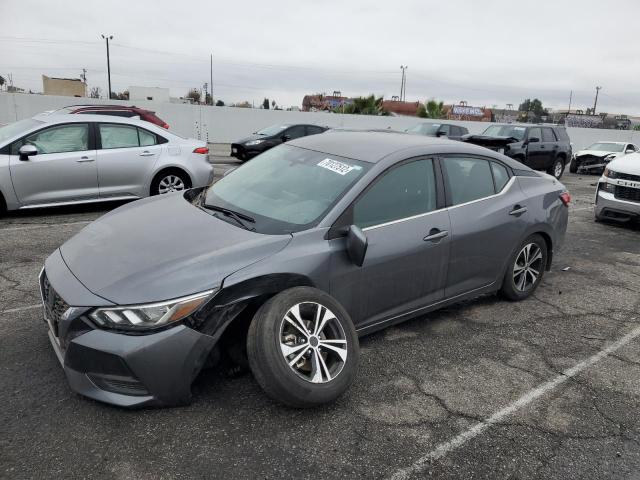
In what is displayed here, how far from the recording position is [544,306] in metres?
4.95

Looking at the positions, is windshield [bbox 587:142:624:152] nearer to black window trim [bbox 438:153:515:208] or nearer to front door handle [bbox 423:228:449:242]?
black window trim [bbox 438:153:515:208]

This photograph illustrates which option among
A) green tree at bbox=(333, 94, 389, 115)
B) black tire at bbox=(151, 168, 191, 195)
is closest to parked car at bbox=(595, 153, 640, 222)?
black tire at bbox=(151, 168, 191, 195)

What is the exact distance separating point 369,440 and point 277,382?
590mm

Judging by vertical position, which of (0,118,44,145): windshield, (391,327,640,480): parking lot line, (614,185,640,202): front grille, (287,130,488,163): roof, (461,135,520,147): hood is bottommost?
(391,327,640,480): parking lot line

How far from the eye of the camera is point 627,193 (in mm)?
8414

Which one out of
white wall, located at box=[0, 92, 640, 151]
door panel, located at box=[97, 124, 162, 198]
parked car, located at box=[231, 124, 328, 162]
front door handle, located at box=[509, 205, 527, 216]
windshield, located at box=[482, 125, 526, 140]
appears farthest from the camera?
white wall, located at box=[0, 92, 640, 151]

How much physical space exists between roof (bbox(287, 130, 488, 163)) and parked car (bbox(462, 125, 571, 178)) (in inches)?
411

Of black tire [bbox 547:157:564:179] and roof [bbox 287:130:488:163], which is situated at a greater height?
roof [bbox 287:130:488:163]

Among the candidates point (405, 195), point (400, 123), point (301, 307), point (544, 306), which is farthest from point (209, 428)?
point (400, 123)

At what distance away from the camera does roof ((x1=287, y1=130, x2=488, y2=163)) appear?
3.92 meters

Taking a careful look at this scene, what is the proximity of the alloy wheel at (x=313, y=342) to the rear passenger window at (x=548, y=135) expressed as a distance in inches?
580

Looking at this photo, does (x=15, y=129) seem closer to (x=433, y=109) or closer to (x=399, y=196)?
(x=399, y=196)

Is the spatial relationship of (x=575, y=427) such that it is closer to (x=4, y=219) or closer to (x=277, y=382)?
(x=277, y=382)

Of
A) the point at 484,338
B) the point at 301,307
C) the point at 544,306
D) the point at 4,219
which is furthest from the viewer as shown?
the point at 4,219
